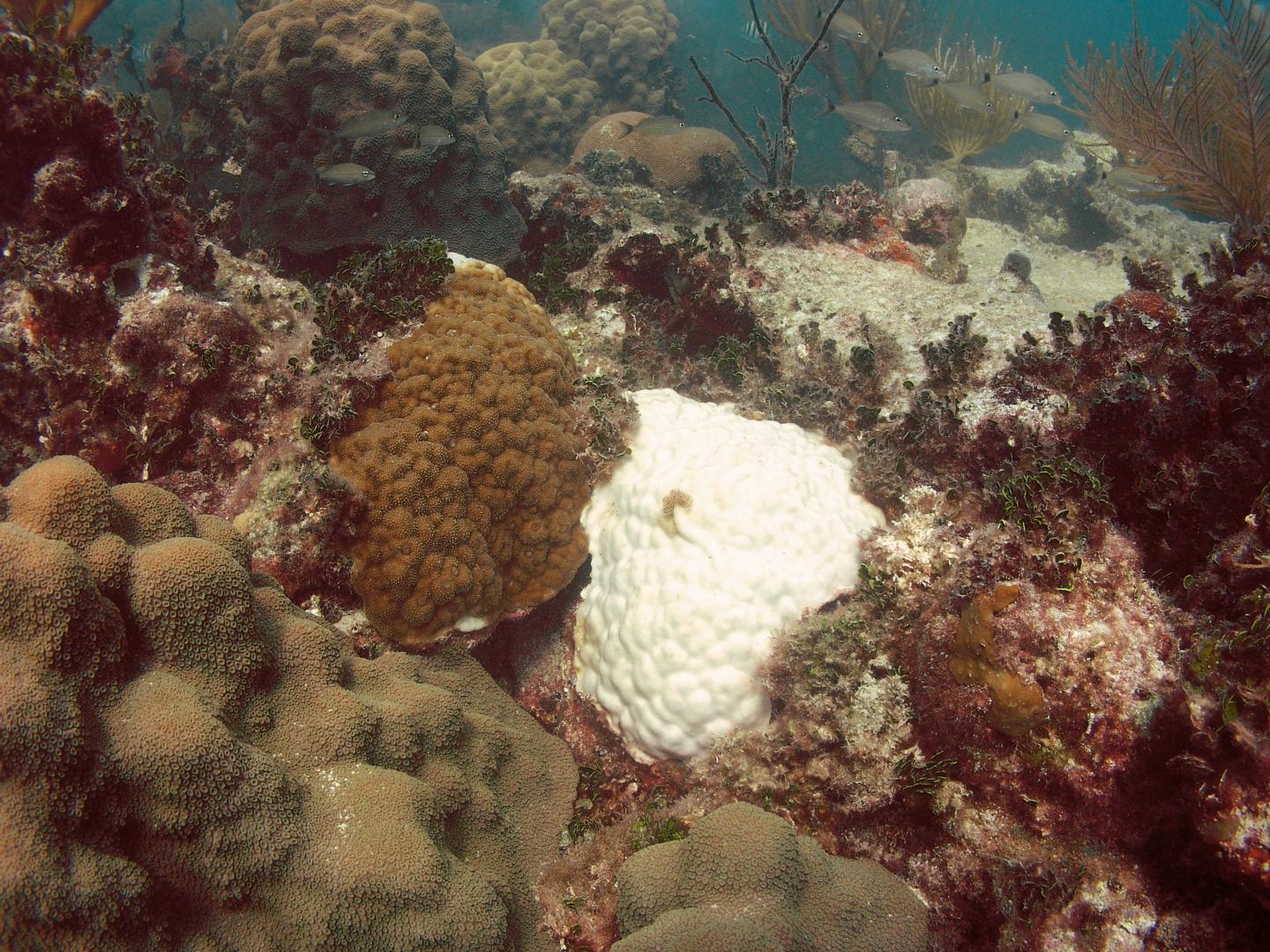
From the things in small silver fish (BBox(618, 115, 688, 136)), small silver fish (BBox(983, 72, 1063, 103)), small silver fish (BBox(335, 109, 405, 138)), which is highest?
small silver fish (BBox(983, 72, 1063, 103))

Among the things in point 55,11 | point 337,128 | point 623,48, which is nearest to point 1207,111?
point 337,128

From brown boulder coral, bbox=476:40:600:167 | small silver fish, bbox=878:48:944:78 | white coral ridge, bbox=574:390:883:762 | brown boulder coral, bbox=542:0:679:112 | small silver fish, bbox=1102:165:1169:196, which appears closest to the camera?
white coral ridge, bbox=574:390:883:762

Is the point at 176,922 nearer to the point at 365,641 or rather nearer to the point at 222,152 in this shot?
the point at 365,641

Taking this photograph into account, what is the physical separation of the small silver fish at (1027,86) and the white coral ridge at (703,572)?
9523 millimetres

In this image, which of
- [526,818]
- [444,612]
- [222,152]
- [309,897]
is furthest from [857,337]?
[222,152]

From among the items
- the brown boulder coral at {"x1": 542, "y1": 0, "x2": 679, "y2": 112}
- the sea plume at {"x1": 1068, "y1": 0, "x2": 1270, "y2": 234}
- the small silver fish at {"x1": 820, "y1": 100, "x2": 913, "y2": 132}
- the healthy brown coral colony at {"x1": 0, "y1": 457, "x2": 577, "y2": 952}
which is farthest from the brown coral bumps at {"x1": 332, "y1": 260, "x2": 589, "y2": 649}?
the brown boulder coral at {"x1": 542, "y1": 0, "x2": 679, "y2": 112}

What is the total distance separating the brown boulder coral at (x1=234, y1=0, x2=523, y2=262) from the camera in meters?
6.12

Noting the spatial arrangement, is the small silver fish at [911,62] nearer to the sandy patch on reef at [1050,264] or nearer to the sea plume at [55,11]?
the sandy patch on reef at [1050,264]

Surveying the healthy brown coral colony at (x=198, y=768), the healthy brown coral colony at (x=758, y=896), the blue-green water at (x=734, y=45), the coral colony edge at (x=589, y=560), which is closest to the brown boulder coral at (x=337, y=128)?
the coral colony edge at (x=589, y=560)

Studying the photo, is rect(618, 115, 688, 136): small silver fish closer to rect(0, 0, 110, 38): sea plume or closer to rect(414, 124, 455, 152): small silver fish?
rect(414, 124, 455, 152): small silver fish

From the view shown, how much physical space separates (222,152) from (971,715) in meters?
9.85

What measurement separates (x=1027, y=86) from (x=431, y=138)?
30.9 ft

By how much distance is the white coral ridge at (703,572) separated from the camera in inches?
136

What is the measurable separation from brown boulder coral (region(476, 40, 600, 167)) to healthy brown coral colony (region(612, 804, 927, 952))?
13.1 metres
